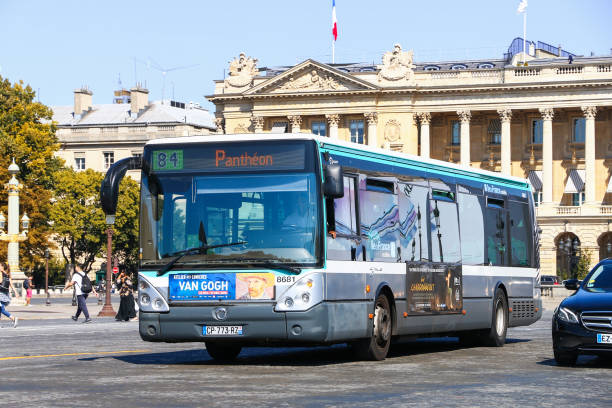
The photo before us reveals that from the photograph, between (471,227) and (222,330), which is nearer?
(222,330)

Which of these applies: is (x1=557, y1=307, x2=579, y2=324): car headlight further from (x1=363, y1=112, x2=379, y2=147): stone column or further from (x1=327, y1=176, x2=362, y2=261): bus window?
(x1=363, y1=112, x2=379, y2=147): stone column

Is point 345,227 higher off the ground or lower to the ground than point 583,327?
higher

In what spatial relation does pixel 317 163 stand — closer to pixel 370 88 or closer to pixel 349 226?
pixel 349 226

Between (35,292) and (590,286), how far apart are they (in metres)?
80.1

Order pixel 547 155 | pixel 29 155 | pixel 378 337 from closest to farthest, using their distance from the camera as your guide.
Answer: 1. pixel 378 337
2. pixel 29 155
3. pixel 547 155

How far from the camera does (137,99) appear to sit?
12600 centimetres

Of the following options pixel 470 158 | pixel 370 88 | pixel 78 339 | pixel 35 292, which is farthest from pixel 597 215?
pixel 78 339

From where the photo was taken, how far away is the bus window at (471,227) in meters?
22.8

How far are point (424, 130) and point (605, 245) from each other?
16.8m

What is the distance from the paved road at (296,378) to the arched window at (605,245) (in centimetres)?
7824

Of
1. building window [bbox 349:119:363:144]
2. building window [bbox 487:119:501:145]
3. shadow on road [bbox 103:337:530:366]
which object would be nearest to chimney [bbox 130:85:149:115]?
building window [bbox 349:119:363:144]

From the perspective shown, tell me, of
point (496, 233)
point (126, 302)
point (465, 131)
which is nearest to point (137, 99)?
point (465, 131)

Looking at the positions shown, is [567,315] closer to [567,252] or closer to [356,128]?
[567,252]

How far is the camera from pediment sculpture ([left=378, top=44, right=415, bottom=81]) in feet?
346
